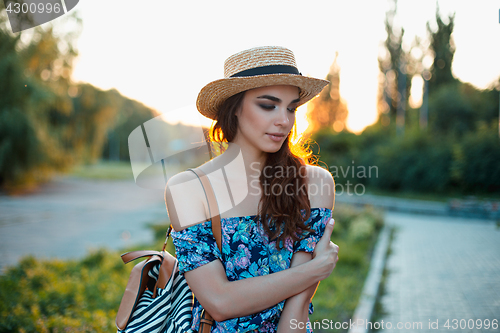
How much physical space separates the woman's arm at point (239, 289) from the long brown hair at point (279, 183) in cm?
19

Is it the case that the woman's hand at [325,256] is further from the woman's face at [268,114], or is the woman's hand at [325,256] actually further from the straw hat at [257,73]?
the straw hat at [257,73]

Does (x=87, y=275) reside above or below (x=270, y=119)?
below

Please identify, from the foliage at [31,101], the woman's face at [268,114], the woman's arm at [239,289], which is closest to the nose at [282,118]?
the woman's face at [268,114]

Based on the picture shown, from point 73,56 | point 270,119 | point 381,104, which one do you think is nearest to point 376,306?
point 270,119

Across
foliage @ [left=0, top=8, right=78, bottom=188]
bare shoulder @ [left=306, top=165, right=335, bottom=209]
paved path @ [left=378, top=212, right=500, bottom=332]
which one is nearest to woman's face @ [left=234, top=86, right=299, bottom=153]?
bare shoulder @ [left=306, top=165, right=335, bottom=209]

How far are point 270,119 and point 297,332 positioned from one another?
3.28 ft

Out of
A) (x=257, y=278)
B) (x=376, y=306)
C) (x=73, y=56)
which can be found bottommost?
(x=376, y=306)

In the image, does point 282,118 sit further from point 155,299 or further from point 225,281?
point 155,299

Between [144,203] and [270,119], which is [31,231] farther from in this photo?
[270,119]

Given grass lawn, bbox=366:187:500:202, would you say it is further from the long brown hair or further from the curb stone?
the long brown hair

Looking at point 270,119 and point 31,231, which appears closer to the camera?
point 270,119

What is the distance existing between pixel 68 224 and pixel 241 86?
10.6m

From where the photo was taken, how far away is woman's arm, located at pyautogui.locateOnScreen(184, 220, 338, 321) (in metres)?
1.45

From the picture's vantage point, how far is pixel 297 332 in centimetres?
158
